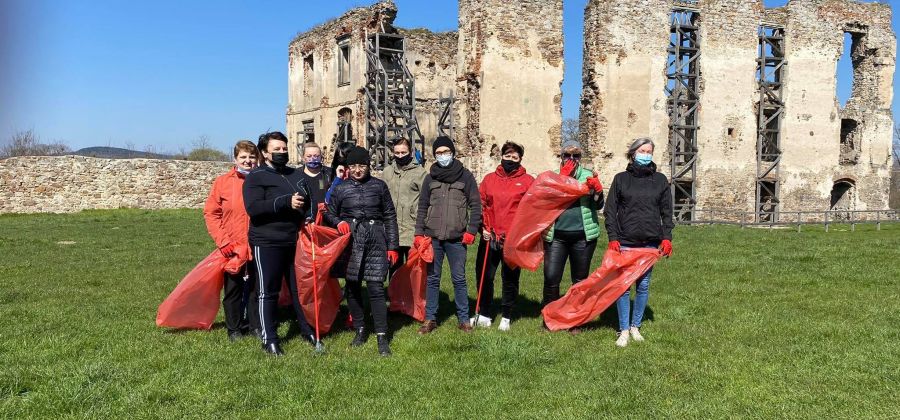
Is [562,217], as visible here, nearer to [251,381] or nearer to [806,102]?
[251,381]

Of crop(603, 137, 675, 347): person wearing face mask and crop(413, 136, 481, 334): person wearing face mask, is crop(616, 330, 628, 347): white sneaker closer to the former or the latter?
crop(603, 137, 675, 347): person wearing face mask

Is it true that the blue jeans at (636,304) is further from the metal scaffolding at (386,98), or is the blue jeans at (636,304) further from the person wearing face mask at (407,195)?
the metal scaffolding at (386,98)

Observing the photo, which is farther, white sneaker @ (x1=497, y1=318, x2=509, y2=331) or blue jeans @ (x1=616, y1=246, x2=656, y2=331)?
white sneaker @ (x1=497, y1=318, x2=509, y2=331)

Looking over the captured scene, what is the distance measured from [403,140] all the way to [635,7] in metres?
17.0

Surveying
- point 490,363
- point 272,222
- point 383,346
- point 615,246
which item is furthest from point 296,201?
point 615,246

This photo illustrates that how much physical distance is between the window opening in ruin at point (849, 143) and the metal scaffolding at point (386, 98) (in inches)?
656

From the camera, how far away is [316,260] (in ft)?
18.1

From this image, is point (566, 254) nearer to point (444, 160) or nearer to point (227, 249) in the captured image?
point (444, 160)

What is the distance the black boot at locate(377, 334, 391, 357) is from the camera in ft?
17.7

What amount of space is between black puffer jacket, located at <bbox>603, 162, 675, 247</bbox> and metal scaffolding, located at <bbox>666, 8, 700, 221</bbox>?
1657 cm

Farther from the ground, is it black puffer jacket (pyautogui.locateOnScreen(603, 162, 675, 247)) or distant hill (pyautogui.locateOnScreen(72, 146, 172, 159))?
distant hill (pyautogui.locateOnScreen(72, 146, 172, 159))

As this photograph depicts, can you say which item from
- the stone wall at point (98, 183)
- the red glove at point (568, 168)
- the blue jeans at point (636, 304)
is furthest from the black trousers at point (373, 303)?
the stone wall at point (98, 183)

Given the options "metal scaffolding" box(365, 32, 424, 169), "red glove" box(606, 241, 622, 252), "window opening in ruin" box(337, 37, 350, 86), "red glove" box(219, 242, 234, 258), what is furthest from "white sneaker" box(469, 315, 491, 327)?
"window opening in ruin" box(337, 37, 350, 86)

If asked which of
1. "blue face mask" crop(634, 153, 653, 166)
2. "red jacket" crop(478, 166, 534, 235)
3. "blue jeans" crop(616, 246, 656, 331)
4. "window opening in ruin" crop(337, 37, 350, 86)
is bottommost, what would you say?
"blue jeans" crop(616, 246, 656, 331)
